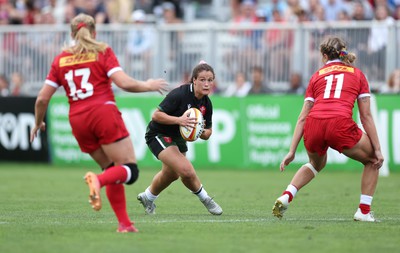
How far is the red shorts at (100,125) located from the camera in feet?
31.1

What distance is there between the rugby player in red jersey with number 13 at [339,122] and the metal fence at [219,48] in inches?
455

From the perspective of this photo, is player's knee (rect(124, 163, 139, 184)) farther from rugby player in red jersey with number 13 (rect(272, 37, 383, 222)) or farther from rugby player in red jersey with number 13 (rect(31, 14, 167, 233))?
rugby player in red jersey with number 13 (rect(272, 37, 383, 222))

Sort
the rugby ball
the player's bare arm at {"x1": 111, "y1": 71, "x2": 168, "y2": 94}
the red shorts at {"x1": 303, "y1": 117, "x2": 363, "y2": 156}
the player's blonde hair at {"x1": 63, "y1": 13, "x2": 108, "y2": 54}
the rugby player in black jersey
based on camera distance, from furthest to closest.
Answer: the rugby player in black jersey
the rugby ball
the red shorts at {"x1": 303, "y1": 117, "x2": 363, "y2": 156}
the player's blonde hair at {"x1": 63, "y1": 13, "x2": 108, "y2": 54}
the player's bare arm at {"x1": 111, "y1": 71, "x2": 168, "y2": 94}

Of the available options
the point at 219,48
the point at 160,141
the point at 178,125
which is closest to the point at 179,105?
the point at 178,125

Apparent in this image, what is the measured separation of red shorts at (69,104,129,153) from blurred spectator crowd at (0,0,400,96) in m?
13.2

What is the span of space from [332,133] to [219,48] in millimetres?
13295

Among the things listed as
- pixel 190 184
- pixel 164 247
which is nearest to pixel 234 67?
pixel 190 184

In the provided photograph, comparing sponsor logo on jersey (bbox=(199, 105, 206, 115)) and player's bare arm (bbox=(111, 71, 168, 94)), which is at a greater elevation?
player's bare arm (bbox=(111, 71, 168, 94))

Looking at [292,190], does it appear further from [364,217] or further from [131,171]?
[131,171]

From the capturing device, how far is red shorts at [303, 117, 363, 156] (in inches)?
427

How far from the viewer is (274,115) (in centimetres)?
2188

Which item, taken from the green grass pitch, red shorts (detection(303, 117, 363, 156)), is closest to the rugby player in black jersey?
the green grass pitch

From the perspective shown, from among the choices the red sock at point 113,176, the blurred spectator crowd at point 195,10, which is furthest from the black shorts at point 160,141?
the blurred spectator crowd at point 195,10

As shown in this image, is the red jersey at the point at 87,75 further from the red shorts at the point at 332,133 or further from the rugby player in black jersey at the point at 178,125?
the red shorts at the point at 332,133
